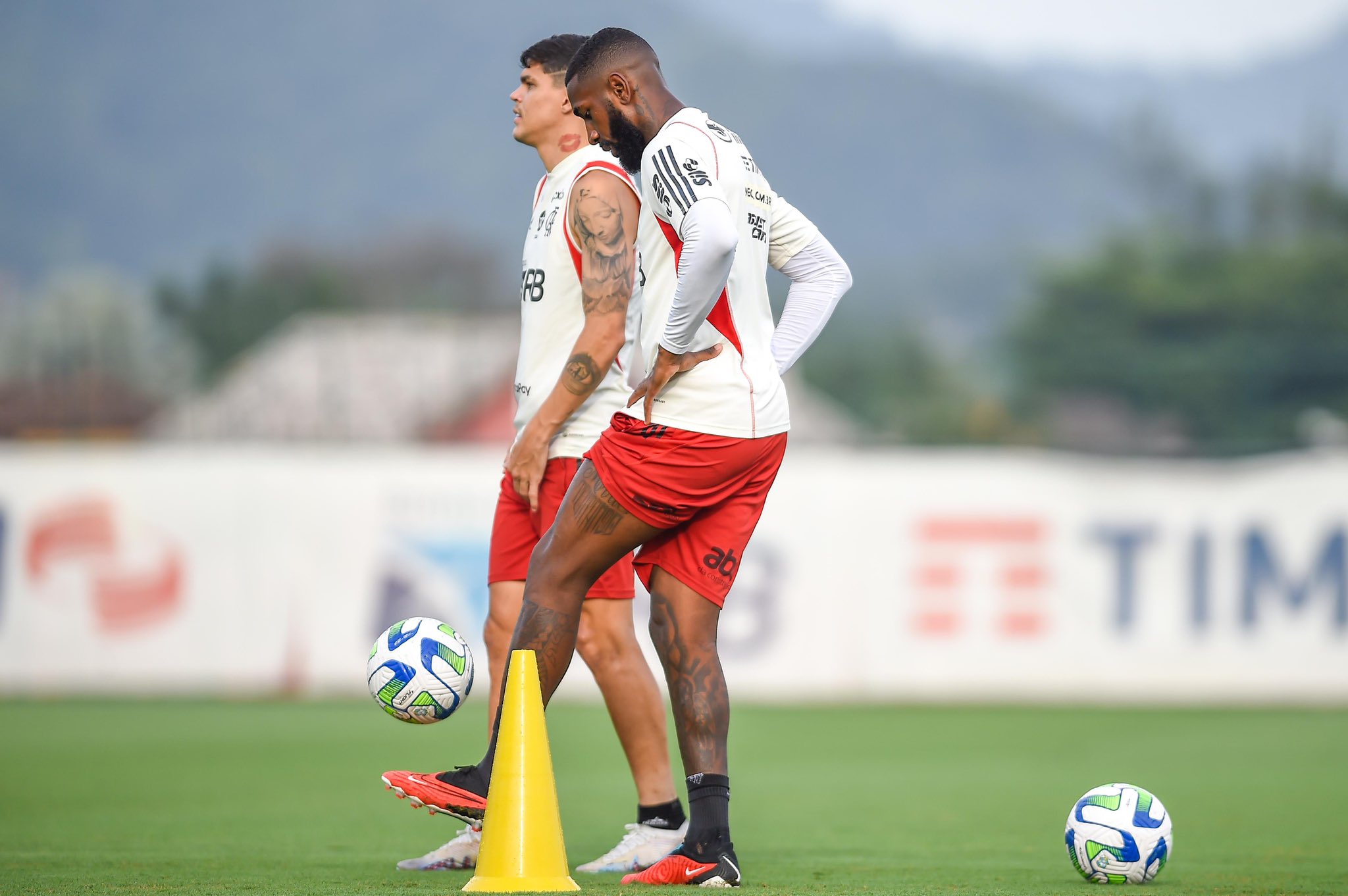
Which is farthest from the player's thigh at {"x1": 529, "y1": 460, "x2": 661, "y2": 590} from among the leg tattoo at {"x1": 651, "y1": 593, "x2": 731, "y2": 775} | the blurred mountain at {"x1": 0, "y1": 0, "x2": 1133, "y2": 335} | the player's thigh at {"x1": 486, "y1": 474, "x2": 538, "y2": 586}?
the blurred mountain at {"x1": 0, "y1": 0, "x2": 1133, "y2": 335}

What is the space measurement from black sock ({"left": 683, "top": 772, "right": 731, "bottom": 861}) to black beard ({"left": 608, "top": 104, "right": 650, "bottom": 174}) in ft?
5.75

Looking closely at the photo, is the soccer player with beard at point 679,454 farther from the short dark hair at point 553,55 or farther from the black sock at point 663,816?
the short dark hair at point 553,55

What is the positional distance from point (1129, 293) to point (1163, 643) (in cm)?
4347

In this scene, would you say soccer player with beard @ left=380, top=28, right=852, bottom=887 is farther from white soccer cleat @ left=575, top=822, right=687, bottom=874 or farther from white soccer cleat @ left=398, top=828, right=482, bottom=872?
white soccer cleat @ left=398, top=828, right=482, bottom=872

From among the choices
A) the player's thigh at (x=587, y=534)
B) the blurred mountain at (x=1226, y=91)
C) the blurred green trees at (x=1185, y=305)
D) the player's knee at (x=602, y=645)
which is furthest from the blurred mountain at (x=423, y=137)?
the player's thigh at (x=587, y=534)

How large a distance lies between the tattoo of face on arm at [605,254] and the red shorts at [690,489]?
564 millimetres

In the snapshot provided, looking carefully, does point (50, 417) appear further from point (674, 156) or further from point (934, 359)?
Answer: point (934, 359)

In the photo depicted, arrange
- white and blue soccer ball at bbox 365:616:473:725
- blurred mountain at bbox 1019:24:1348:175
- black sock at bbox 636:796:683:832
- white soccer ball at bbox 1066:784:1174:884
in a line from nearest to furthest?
1. white soccer ball at bbox 1066:784:1174:884
2. white and blue soccer ball at bbox 365:616:473:725
3. black sock at bbox 636:796:683:832
4. blurred mountain at bbox 1019:24:1348:175

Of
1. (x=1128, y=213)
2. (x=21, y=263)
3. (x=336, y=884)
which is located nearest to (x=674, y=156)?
(x=336, y=884)

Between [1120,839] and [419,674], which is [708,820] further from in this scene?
[1120,839]

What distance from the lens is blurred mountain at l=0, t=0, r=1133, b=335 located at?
98.4 m

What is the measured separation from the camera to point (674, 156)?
4430mm

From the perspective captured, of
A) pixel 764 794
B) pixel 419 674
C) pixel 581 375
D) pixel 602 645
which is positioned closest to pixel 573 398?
pixel 581 375

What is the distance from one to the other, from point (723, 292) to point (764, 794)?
12.7ft
